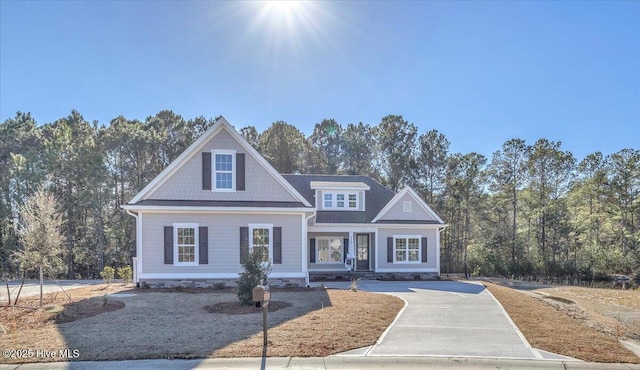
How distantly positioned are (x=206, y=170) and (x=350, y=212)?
961cm

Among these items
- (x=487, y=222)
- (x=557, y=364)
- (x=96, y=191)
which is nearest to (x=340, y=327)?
(x=557, y=364)

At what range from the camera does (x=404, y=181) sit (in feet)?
125

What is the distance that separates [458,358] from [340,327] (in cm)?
265

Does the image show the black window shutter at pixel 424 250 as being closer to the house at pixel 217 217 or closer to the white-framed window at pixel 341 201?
the white-framed window at pixel 341 201

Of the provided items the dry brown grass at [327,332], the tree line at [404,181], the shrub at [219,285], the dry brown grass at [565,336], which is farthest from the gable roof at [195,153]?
the tree line at [404,181]

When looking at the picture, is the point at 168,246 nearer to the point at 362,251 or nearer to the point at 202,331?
the point at 202,331

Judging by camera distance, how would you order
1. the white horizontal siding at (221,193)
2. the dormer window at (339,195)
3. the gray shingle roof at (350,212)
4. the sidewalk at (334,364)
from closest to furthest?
the sidewalk at (334,364)
the white horizontal siding at (221,193)
the gray shingle roof at (350,212)
the dormer window at (339,195)

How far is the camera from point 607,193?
105 feet

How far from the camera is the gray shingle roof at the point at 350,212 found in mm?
22875

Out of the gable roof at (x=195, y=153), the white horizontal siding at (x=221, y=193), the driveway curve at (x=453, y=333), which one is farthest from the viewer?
the white horizontal siding at (x=221, y=193)

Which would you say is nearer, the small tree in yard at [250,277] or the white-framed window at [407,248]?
the small tree in yard at [250,277]

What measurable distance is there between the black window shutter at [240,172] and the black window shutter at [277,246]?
2222 millimetres

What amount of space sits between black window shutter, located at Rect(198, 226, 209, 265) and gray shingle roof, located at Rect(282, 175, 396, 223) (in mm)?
7606

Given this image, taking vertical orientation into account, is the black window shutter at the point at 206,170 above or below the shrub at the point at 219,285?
above
